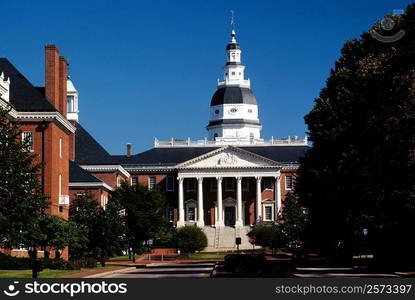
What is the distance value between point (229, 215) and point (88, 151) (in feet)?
142

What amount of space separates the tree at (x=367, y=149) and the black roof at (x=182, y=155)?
8540cm

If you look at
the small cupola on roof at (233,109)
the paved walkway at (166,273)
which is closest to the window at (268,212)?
the small cupola on roof at (233,109)

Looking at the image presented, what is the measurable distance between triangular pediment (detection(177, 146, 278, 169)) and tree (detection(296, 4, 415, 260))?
263 ft

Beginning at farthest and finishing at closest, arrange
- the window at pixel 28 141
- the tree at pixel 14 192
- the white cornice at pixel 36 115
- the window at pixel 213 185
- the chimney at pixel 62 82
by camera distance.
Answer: the window at pixel 213 185, the chimney at pixel 62 82, the white cornice at pixel 36 115, the window at pixel 28 141, the tree at pixel 14 192

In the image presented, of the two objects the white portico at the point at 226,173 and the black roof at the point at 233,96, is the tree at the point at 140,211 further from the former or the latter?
the black roof at the point at 233,96

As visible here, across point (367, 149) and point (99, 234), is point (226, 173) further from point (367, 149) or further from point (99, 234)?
point (367, 149)

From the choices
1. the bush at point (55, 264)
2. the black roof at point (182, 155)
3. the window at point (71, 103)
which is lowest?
the bush at point (55, 264)

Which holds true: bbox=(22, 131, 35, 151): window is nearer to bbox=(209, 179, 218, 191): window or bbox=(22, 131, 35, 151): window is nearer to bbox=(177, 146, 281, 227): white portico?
bbox=(177, 146, 281, 227): white portico

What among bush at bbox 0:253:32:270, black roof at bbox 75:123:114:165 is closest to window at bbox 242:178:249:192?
black roof at bbox 75:123:114:165

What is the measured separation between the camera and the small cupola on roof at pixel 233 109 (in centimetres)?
18038

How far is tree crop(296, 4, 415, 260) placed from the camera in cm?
4641

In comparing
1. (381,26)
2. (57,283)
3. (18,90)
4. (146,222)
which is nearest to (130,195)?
(146,222)

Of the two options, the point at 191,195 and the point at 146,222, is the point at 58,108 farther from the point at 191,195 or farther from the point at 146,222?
the point at 191,195

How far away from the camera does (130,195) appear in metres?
95.2
